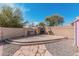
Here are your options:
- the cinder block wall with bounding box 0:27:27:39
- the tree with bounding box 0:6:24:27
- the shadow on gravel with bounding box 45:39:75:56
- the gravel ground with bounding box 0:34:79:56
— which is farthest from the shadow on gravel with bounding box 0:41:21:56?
the shadow on gravel with bounding box 45:39:75:56

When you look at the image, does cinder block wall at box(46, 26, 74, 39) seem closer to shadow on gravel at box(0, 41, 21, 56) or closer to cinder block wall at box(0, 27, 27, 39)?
cinder block wall at box(0, 27, 27, 39)

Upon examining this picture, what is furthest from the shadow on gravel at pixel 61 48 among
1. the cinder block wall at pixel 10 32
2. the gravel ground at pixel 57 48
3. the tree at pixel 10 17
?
the tree at pixel 10 17

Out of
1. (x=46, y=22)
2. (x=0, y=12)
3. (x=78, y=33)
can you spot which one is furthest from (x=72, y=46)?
(x=0, y=12)

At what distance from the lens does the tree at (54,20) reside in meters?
5.64

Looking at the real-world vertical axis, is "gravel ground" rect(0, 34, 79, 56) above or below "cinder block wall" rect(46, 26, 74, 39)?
below

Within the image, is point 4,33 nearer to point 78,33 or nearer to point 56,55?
point 56,55

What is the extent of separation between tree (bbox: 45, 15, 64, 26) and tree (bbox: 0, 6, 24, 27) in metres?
0.52

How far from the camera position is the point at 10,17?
5695 mm

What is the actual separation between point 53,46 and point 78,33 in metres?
0.55

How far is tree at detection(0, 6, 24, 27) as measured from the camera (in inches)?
223

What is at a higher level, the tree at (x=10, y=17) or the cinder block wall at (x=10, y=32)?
→ the tree at (x=10, y=17)

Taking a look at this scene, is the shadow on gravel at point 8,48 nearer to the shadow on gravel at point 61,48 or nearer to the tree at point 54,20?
the shadow on gravel at point 61,48

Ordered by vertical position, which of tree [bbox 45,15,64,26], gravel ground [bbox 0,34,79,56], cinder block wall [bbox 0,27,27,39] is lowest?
gravel ground [bbox 0,34,79,56]

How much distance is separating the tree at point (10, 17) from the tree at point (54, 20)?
52 cm
